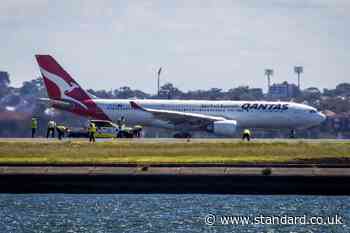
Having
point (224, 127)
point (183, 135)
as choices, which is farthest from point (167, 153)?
point (183, 135)

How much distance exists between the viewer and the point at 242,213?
41.9 meters

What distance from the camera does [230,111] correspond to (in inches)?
3610

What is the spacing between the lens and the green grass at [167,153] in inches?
2088

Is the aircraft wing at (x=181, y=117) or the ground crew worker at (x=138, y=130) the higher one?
the aircraft wing at (x=181, y=117)

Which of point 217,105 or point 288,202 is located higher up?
point 217,105

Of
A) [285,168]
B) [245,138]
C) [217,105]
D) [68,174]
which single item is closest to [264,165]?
[285,168]

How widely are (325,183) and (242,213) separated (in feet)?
12.5

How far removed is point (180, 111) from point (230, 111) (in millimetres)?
4035

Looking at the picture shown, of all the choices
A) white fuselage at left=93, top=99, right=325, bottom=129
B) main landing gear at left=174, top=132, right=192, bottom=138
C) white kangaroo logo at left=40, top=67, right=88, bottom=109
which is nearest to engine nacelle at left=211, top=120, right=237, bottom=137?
white fuselage at left=93, top=99, right=325, bottom=129

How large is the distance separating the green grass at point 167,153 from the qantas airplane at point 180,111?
20.3m

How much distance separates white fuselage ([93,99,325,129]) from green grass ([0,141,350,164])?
2050cm

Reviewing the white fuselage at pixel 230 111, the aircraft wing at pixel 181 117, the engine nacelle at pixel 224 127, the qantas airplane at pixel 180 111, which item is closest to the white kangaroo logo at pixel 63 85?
the qantas airplane at pixel 180 111

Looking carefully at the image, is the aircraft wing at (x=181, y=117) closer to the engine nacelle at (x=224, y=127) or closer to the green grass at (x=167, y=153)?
the engine nacelle at (x=224, y=127)

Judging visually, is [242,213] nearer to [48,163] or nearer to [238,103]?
[48,163]
